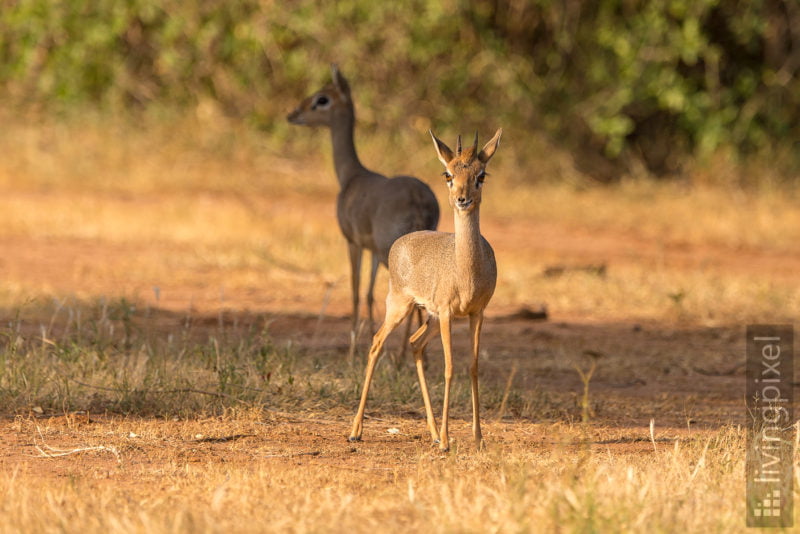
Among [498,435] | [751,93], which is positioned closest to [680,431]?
[498,435]

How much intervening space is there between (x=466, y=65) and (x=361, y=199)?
8.23 m

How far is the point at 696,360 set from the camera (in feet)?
26.0

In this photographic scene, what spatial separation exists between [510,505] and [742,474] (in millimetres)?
1173

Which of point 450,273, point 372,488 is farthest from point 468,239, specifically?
point 372,488

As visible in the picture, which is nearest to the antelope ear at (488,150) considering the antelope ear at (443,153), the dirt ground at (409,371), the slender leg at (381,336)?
the antelope ear at (443,153)

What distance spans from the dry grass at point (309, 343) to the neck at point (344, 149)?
3.06ft

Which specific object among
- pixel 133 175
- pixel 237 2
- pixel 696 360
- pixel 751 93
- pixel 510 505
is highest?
pixel 237 2

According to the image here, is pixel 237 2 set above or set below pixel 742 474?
above

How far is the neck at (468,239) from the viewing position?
514cm

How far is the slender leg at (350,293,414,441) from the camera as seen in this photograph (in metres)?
5.50

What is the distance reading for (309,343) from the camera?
7949mm

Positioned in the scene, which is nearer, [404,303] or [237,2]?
[404,303]

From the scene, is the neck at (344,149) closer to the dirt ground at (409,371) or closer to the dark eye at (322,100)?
the dark eye at (322,100)

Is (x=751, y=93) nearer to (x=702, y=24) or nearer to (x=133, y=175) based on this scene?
(x=702, y=24)
